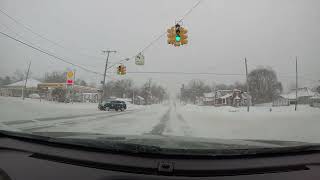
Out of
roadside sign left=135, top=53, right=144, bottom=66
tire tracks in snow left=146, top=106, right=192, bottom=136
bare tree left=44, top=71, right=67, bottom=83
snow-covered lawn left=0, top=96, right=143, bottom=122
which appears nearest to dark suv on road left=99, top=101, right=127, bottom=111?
snow-covered lawn left=0, top=96, right=143, bottom=122

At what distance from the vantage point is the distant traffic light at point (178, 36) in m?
14.8

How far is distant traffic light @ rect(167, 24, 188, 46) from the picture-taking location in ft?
48.6

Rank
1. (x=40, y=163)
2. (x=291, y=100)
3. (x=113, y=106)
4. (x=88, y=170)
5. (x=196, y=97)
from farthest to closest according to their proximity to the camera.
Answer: (x=196, y=97) < (x=291, y=100) < (x=113, y=106) < (x=40, y=163) < (x=88, y=170)

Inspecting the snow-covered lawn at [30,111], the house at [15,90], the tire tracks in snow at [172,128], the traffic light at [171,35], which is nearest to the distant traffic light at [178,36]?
the traffic light at [171,35]

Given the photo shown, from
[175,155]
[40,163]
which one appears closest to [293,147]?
[175,155]

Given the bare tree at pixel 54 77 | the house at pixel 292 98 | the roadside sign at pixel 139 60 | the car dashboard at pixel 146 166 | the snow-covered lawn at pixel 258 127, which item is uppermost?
the bare tree at pixel 54 77

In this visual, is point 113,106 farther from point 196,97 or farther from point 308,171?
point 196,97

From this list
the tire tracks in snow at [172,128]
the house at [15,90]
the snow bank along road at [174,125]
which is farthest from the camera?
the house at [15,90]

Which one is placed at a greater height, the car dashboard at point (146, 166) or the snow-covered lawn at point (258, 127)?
the car dashboard at point (146, 166)

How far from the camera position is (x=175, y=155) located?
8.62 ft

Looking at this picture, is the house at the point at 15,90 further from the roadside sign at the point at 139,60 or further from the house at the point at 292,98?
the house at the point at 292,98

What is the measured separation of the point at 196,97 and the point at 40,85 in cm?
5261

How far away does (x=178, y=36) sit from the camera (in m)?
14.8

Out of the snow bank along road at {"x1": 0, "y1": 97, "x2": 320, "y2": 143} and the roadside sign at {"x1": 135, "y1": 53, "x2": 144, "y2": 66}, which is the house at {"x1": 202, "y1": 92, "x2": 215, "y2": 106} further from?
the roadside sign at {"x1": 135, "y1": 53, "x2": 144, "y2": 66}
